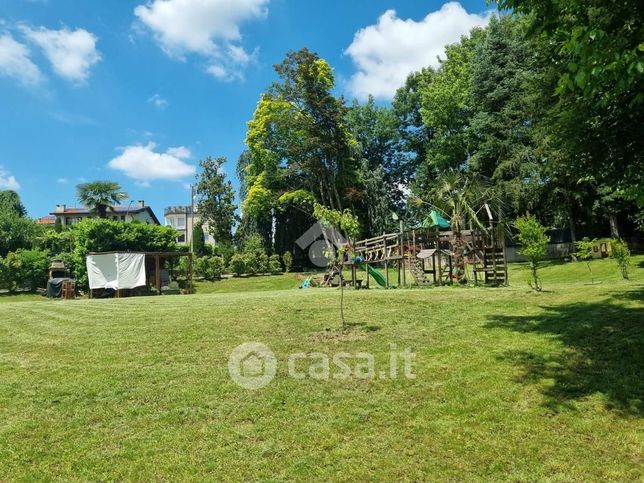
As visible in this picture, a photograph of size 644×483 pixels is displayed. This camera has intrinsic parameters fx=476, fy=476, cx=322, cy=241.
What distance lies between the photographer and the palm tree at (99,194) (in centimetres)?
4253

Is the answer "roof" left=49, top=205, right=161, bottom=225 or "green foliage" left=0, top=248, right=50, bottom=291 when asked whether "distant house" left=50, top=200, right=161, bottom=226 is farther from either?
"green foliage" left=0, top=248, right=50, bottom=291

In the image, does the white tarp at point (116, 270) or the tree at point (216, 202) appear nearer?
the white tarp at point (116, 270)

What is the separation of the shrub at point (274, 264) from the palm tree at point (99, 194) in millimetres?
17883

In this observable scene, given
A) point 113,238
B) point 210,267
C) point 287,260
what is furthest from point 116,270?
point 287,260

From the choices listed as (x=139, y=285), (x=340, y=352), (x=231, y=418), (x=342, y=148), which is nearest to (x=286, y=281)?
(x=139, y=285)

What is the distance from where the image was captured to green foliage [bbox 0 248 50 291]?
30359 millimetres

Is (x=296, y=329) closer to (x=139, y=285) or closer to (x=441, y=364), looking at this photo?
(x=441, y=364)

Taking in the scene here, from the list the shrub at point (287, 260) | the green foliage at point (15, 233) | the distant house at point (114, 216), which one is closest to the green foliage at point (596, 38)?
the shrub at point (287, 260)

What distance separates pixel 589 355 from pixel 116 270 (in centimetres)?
2406

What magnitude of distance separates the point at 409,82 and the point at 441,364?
37.6 m

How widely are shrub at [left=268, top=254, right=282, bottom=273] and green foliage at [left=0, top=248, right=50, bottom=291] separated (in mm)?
14805

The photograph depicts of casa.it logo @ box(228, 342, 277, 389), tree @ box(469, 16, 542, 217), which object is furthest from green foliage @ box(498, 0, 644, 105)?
tree @ box(469, 16, 542, 217)

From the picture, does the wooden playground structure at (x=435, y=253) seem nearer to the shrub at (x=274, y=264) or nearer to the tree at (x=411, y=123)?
the shrub at (x=274, y=264)

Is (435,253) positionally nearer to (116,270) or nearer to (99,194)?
(116,270)
